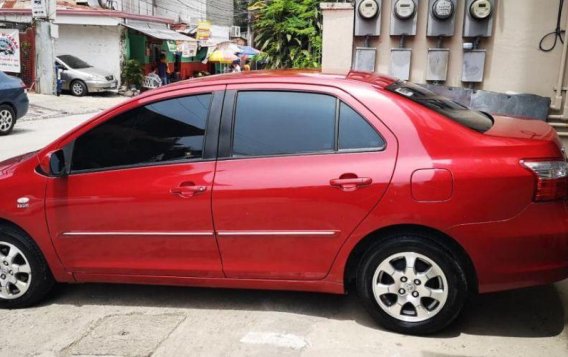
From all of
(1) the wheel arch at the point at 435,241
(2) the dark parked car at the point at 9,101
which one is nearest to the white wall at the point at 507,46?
(1) the wheel arch at the point at 435,241

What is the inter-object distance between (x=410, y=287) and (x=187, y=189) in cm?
147

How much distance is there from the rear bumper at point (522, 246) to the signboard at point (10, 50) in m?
21.2

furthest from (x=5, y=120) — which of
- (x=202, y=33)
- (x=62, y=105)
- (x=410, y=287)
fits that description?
(x=202, y=33)

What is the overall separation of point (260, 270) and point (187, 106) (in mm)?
1162

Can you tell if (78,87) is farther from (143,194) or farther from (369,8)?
(143,194)

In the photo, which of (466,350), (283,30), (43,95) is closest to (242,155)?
(466,350)

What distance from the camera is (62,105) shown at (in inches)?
765

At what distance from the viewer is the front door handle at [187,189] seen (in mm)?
3539

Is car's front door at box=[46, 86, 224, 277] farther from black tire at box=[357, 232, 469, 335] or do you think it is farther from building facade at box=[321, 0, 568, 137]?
building facade at box=[321, 0, 568, 137]

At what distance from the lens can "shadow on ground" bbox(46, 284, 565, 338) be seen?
357cm

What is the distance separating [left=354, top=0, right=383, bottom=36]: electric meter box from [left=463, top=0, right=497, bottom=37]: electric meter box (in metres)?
1.19

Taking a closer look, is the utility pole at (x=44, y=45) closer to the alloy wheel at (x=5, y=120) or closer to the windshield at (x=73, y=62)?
the windshield at (x=73, y=62)

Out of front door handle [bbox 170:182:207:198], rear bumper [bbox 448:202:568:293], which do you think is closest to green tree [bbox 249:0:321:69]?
front door handle [bbox 170:182:207:198]

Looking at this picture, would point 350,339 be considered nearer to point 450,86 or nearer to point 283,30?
point 450,86
